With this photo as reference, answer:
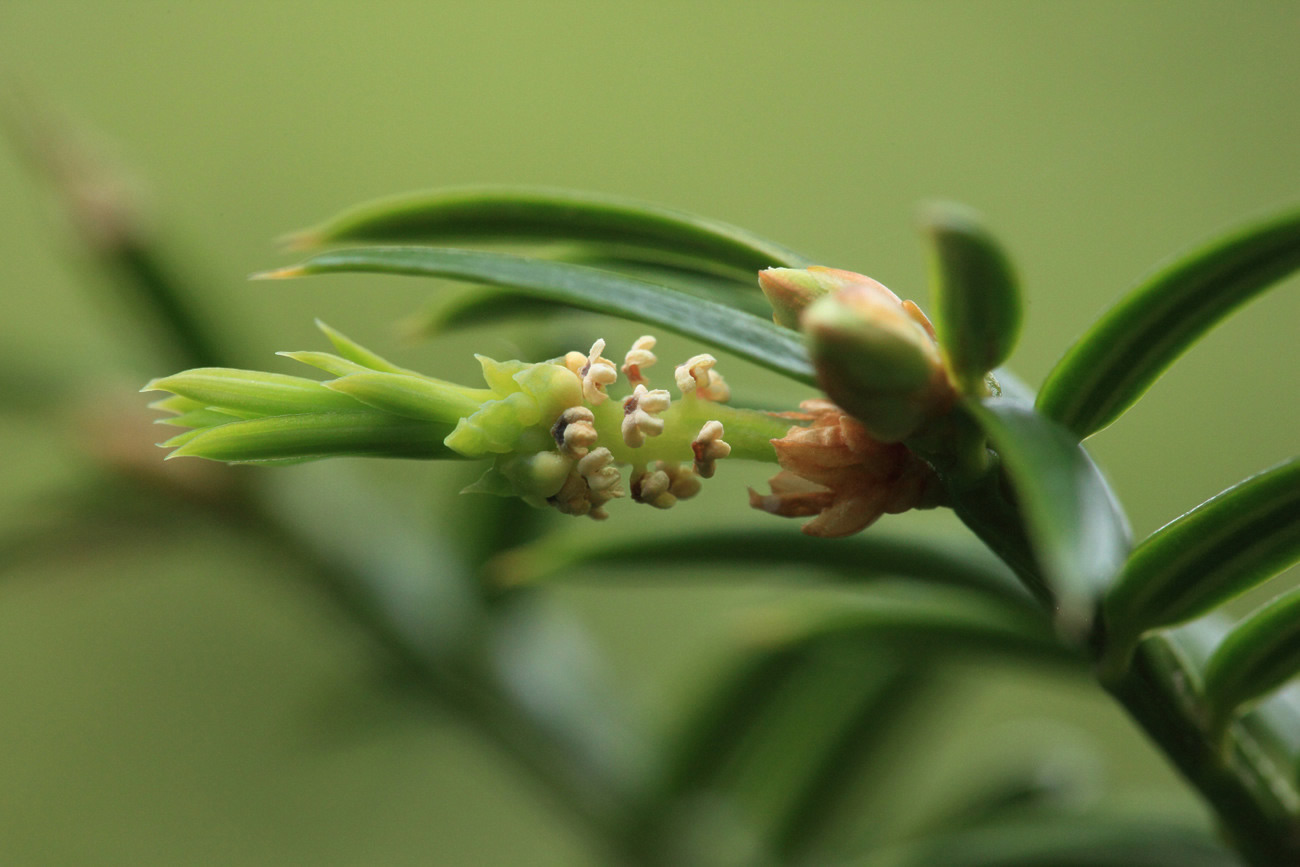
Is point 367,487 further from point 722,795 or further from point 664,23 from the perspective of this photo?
point 664,23

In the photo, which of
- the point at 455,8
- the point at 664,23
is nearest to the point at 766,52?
the point at 664,23

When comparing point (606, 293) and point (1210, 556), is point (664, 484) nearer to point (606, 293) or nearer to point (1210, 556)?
point (606, 293)

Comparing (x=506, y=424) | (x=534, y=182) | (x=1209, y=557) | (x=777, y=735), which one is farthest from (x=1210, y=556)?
(x=534, y=182)

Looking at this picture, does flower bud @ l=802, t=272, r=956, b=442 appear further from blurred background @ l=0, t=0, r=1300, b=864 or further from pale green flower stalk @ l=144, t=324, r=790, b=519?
blurred background @ l=0, t=0, r=1300, b=864

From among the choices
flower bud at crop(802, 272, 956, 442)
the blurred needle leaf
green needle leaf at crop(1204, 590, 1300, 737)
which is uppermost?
flower bud at crop(802, 272, 956, 442)

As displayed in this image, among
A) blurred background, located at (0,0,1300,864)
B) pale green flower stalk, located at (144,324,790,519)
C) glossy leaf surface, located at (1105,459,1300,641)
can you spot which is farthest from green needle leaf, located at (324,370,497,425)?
blurred background, located at (0,0,1300,864)

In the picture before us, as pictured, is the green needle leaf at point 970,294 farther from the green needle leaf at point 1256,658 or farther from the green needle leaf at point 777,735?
the green needle leaf at point 777,735
